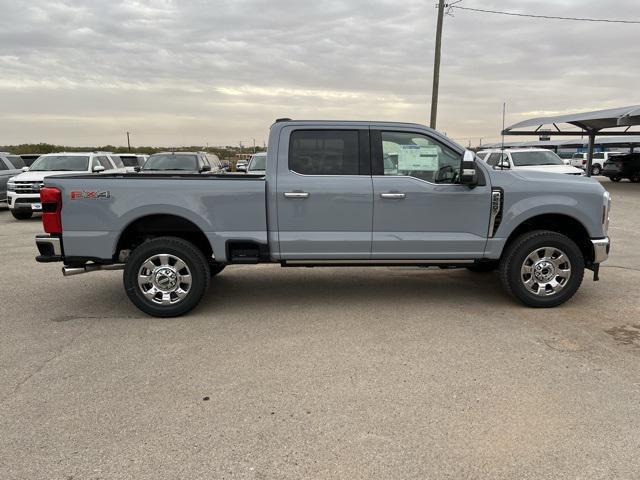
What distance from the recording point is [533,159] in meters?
17.4

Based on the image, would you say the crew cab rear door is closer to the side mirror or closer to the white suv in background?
the side mirror

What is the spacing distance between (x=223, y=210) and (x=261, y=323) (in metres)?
1.22

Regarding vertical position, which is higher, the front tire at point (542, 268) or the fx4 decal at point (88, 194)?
the fx4 decal at point (88, 194)

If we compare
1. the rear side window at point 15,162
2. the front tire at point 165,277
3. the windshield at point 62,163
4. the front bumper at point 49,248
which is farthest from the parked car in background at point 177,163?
the front tire at point 165,277

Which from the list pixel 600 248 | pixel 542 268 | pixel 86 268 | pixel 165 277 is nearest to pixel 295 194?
pixel 165 277

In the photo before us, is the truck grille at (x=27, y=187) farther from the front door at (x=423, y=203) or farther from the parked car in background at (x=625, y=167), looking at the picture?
the parked car in background at (x=625, y=167)

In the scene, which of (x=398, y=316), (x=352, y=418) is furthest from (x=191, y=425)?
(x=398, y=316)

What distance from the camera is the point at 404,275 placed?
7137 mm

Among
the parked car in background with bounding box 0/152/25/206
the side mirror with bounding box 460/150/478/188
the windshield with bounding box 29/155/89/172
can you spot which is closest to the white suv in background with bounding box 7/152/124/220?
the windshield with bounding box 29/155/89/172

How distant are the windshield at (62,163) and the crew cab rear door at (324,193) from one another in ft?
38.1

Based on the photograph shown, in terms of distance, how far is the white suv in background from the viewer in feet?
44.9

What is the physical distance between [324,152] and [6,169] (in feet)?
48.8

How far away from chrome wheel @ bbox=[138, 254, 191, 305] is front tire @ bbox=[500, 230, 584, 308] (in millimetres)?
3447

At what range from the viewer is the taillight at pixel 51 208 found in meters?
5.02
